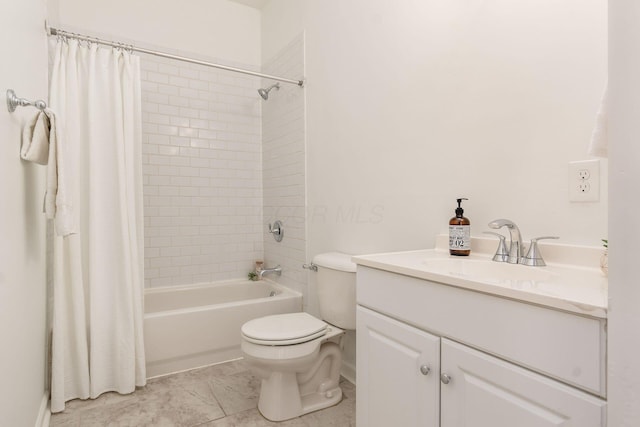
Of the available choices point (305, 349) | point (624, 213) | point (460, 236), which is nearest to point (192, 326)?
point (305, 349)

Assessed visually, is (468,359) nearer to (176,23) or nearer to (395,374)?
(395,374)

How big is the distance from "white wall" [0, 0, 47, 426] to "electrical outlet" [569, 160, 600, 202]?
5.58 ft

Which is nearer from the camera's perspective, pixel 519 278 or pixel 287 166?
pixel 519 278

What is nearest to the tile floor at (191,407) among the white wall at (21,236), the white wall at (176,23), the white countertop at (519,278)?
the white wall at (21,236)

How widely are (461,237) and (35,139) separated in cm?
164

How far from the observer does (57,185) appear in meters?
1.36

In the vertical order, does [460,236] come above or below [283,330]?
above

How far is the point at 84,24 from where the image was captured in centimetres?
254

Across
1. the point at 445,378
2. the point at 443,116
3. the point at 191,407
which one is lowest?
the point at 191,407

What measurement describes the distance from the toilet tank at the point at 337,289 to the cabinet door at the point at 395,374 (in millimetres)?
522

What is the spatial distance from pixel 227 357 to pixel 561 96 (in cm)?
234

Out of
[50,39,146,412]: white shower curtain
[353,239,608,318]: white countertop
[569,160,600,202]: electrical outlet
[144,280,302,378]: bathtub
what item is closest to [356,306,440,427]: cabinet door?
[353,239,608,318]: white countertop

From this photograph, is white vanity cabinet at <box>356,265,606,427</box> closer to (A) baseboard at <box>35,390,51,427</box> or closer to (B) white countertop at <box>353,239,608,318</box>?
(B) white countertop at <box>353,239,608,318</box>

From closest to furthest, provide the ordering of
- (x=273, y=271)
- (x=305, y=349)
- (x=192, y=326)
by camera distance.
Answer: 1. (x=305, y=349)
2. (x=192, y=326)
3. (x=273, y=271)
